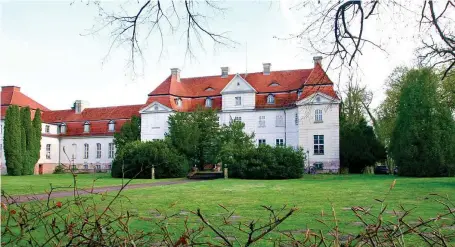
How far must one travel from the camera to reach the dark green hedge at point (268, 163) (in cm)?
3088

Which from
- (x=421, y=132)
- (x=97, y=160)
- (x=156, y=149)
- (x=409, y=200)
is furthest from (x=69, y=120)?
(x=409, y=200)

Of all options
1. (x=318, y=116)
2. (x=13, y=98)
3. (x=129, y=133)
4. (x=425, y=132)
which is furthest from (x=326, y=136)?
(x=13, y=98)

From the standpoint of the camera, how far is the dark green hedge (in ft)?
101

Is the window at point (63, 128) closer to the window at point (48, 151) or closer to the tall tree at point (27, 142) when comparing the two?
the window at point (48, 151)

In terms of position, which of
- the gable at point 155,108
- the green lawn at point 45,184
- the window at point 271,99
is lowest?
the green lawn at point 45,184

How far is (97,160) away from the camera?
5088 centimetres

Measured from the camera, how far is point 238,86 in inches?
1682

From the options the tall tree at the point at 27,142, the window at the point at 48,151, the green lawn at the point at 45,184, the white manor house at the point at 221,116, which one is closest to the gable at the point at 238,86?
the white manor house at the point at 221,116

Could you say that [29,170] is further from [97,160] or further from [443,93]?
[443,93]

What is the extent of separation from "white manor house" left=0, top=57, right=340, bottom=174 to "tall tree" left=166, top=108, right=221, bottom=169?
14.0 ft

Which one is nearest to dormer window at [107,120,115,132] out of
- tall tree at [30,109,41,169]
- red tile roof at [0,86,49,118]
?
tall tree at [30,109,41,169]

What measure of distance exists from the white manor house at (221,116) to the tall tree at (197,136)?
4274 mm

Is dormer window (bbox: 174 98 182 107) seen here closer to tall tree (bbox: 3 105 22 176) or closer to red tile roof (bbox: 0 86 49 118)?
tall tree (bbox: 3 105 22 176)

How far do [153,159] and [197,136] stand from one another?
5608mm
